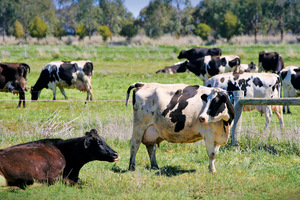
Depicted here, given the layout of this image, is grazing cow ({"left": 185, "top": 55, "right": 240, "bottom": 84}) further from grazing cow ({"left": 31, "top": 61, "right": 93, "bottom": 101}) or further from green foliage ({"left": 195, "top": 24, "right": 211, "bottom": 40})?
green foliage ({"left": 195, "top": 24, "right": 211, "bottom": 40})

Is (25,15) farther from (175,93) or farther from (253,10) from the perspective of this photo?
(175,93)

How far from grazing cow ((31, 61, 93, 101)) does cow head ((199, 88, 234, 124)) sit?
12109mm

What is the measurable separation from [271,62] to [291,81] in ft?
31.2

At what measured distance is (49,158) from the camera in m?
7.59

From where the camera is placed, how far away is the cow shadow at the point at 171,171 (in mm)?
7991

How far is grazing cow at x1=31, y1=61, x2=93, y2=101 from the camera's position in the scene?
1952 centimetres

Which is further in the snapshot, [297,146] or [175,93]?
[297,146]

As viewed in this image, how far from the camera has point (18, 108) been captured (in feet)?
55.6

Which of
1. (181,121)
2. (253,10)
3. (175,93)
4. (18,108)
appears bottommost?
(18,108)

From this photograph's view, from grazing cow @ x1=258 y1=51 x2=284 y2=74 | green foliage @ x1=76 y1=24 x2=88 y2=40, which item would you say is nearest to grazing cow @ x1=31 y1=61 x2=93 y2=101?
grazing cow @ x1=258 y1=51 x2=284 y2=74

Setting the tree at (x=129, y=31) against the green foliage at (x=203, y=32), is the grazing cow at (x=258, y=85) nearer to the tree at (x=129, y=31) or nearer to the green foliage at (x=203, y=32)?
the green foliage at (x=203, y=32)

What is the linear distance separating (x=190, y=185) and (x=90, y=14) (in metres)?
64.6

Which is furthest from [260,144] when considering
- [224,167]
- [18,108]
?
[18,108]

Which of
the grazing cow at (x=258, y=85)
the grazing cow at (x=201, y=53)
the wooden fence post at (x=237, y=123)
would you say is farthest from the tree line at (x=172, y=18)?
the wooden fence post at (x=237, y=123)
